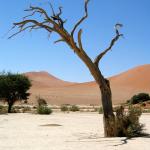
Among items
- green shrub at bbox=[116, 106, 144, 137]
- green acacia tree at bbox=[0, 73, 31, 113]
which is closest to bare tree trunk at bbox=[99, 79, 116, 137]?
green shrub at bbox=[116, 106, 144, 137]

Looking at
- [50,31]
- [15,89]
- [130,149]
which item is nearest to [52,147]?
[130,149]

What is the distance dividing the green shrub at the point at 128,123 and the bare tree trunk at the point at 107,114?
0.78 ft

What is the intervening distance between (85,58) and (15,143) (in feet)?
14.8

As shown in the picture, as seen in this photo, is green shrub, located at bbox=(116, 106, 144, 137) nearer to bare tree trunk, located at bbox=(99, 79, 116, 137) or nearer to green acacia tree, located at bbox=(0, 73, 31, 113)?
bare tree trunk, located at bbox=(99, 79, 116, 137)

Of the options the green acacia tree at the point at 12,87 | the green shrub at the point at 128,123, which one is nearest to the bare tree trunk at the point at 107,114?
the green shrub at the point at 128,123

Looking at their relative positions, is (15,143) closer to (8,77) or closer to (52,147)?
(52,147)

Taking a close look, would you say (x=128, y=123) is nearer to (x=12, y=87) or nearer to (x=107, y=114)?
(x=107, y=114)

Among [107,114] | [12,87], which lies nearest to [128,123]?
[107,114]

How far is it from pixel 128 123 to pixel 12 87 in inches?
1219

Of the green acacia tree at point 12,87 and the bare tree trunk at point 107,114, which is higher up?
the green acacia tree at point 12,87

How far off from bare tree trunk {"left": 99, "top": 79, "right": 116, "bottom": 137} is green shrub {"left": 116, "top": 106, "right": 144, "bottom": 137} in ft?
0.78

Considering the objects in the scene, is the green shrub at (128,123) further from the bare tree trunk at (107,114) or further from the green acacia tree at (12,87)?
the green acacia tree at (12,87)

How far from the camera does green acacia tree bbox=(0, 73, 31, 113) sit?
1871 inches

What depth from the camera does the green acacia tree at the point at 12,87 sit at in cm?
4753
